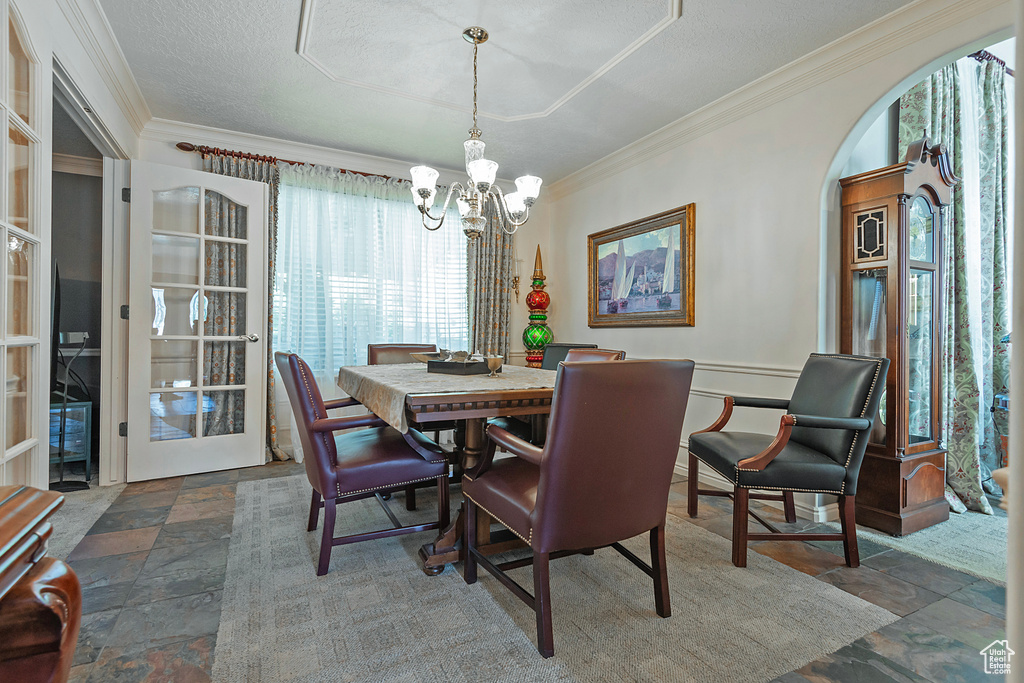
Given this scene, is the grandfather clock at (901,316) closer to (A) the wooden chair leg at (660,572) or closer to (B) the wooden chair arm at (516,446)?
(A) the wooden chair leg at (660,572)

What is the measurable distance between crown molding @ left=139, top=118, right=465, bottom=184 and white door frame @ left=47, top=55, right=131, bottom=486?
449mm

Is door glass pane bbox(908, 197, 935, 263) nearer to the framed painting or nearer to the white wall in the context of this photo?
the white wall

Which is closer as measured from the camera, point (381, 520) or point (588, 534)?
point (588, 534)

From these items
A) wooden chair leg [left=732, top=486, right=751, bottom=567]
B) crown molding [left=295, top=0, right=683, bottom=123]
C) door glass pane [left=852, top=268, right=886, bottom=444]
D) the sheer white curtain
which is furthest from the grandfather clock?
the sheer white curtain

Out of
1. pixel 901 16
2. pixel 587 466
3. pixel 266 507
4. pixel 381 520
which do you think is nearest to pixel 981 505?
pixel 901 16

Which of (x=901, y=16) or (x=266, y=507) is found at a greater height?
(x=901, y=16)

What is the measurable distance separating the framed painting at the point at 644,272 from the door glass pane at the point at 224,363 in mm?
2902

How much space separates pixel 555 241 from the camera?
502 cm

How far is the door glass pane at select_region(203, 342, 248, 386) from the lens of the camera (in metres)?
3.47

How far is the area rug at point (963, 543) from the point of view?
6.81ft

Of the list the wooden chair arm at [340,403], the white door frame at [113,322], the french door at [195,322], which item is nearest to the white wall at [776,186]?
the wooden chair arm at [340,403]

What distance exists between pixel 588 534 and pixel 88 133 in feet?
11.4

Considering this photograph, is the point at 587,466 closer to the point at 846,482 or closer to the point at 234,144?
the point at 846,482

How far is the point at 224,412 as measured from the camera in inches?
139
